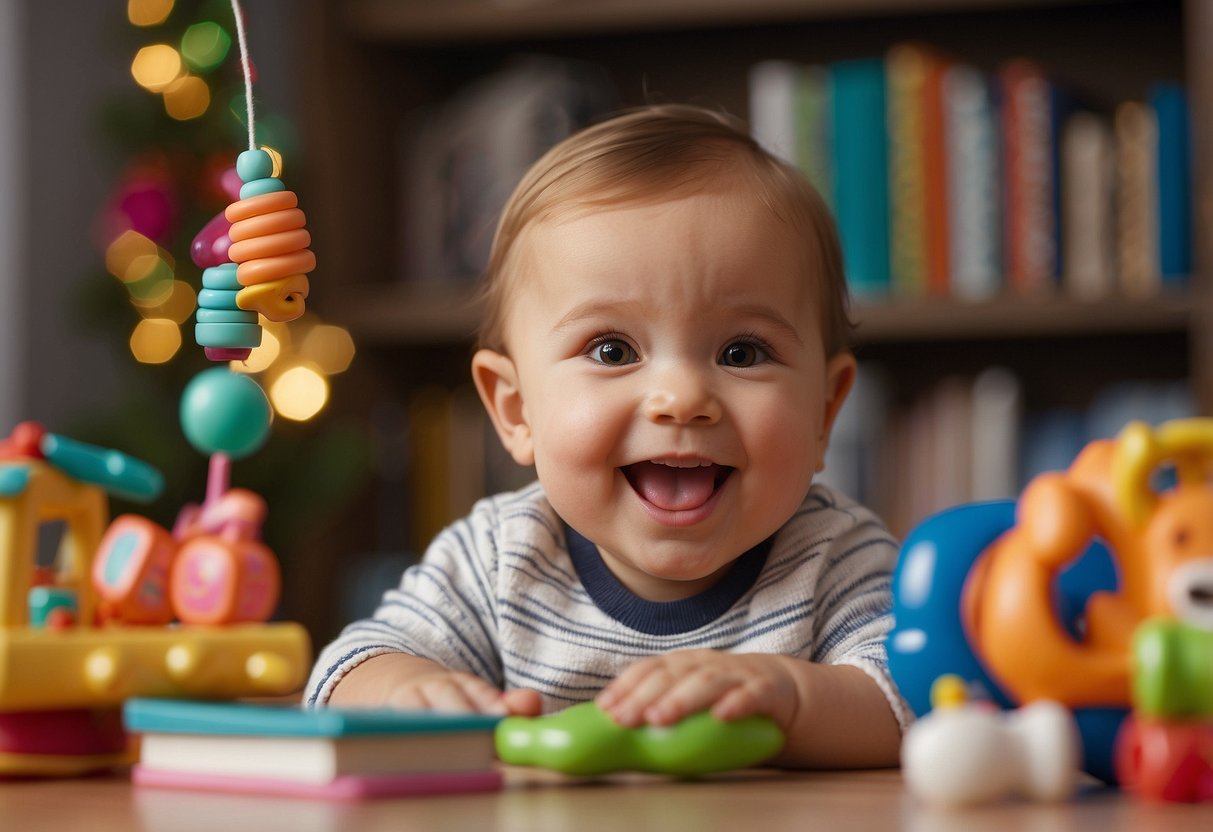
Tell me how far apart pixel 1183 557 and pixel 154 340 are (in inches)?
74.9

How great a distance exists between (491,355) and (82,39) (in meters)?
1.80

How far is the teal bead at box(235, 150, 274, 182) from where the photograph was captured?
0.73 meters

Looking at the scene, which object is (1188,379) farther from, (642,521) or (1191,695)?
(1191,695)

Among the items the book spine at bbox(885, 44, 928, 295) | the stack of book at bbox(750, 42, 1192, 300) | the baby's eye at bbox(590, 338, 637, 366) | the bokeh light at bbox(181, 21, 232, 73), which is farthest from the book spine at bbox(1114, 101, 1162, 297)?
the baby's eye at bbox(590, 338, 637, 366)

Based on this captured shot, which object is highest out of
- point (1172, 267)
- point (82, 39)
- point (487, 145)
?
point (82, 39)

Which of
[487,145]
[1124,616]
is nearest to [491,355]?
[1124,616]

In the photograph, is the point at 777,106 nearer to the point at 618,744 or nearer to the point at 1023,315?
the point at 1023,315

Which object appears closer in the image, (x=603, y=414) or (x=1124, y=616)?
(x=1124, y=616)

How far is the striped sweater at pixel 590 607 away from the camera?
99 centimetres

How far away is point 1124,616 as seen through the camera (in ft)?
2.13

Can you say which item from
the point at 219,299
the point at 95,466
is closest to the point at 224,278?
the point at 219,299

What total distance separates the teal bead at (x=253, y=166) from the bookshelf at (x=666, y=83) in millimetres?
1560

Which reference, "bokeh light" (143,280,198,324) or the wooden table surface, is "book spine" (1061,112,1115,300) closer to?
"bokeh light" (143,280,198,324)

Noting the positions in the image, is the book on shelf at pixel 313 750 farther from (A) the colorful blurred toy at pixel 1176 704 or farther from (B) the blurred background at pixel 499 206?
(B) the blurred background at pixel 499 206
